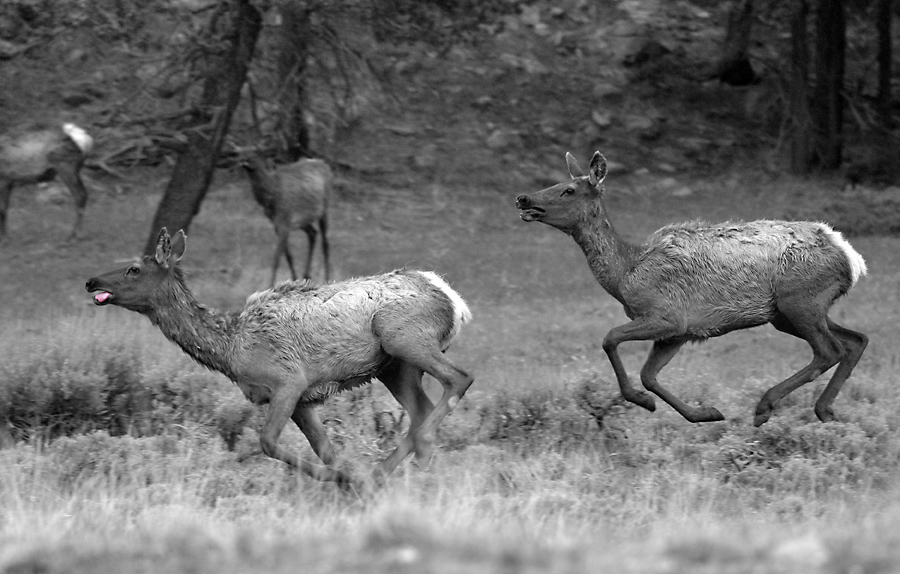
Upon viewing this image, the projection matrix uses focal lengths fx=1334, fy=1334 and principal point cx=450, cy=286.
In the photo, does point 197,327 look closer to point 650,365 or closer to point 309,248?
point 650,365

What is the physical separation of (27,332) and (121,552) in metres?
8.28

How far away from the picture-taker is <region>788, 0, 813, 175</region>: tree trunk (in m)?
22.7

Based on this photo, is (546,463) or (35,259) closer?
(546,463)

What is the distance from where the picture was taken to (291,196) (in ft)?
55.1

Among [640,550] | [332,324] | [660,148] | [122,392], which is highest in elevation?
[640,550]

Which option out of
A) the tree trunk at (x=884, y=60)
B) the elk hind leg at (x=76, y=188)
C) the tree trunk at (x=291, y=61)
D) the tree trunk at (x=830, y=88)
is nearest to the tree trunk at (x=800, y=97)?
the tree trunk at (x=830, y=88)

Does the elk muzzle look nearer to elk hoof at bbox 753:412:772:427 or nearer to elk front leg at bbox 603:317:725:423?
elk front leg at bbox 603:317:725:423

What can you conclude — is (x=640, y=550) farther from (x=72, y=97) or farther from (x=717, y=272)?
(x=72, y=97)

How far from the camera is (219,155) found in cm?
1645

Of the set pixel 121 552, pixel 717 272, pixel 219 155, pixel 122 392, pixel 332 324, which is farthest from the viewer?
pixel 219 155

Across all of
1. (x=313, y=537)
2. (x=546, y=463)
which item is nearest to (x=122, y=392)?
(x=546, y=463)

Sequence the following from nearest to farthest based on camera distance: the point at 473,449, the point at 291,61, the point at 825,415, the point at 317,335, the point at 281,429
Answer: the point at 281,429, the point at 317,335, the point at 473,449, the point at 825,415, the point at 291,61

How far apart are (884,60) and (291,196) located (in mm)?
13171

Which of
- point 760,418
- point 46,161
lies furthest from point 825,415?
point 46,161
